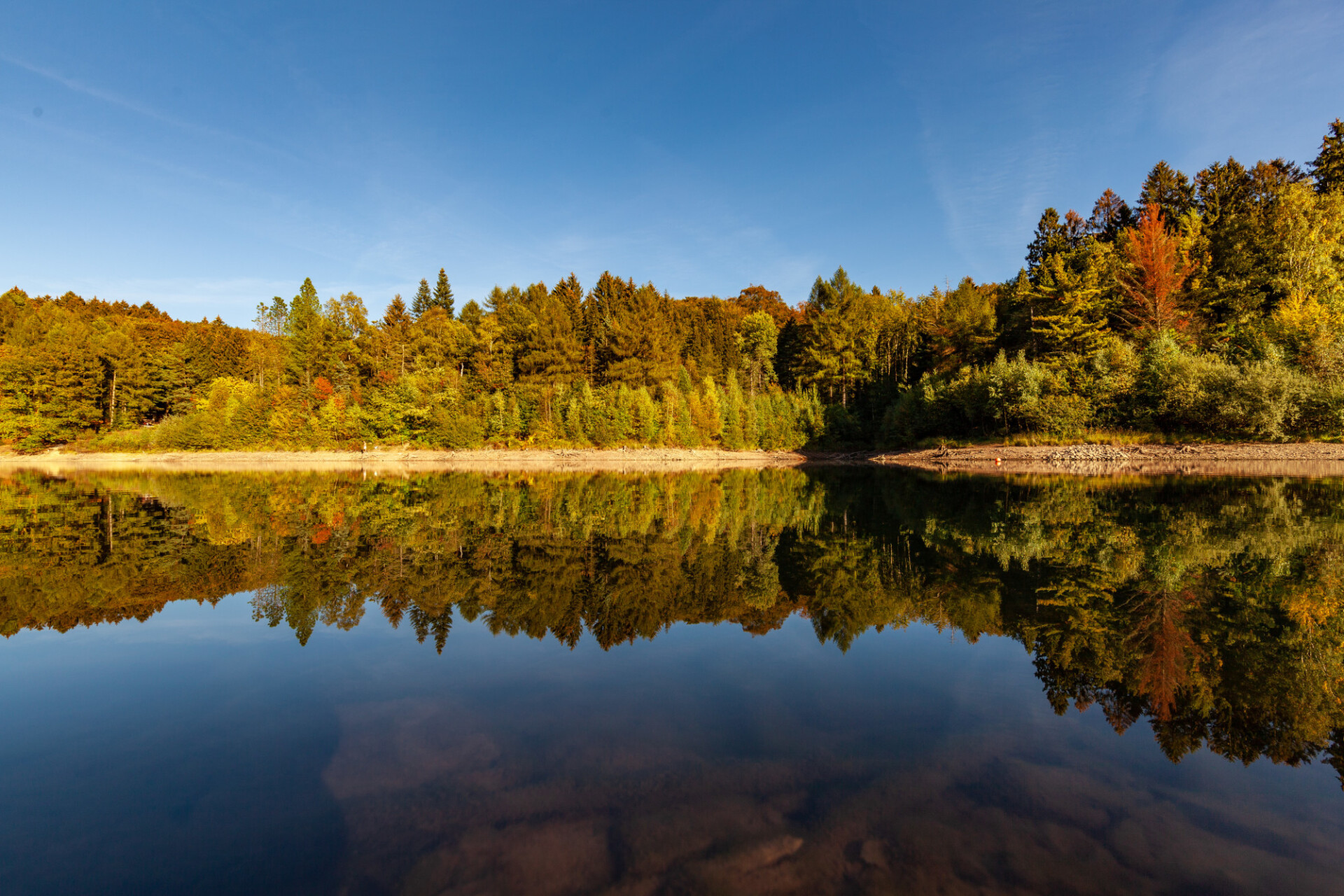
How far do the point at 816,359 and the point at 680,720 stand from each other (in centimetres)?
5330

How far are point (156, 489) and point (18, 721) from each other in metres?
24.1

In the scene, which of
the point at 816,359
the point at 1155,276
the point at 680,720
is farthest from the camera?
the point at 816,359

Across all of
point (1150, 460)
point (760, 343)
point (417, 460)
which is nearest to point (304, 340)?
point (417, 460)

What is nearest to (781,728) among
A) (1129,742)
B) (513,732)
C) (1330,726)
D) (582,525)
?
(513,732)

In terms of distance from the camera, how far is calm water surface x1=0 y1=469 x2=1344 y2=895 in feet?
9.00

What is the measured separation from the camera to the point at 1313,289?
109 ft

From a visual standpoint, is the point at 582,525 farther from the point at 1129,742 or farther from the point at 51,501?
the point at 51,501

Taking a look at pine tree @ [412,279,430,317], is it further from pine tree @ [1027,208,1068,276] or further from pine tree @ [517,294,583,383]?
pine tree @ [1027,208,1068,276]

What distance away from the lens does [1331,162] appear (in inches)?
1510

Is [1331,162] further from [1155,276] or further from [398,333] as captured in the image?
[398,333]

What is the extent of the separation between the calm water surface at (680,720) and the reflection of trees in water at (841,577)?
0.19 ft

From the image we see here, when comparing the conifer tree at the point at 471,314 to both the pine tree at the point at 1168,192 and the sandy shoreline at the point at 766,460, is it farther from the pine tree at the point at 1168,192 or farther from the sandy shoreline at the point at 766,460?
the pine tree at the point at 1168,192

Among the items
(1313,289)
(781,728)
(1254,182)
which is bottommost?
(781,728)

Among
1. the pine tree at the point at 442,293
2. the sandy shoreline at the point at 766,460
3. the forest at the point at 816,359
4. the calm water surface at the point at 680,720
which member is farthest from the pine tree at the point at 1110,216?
the pine tree at the point at 442,293
